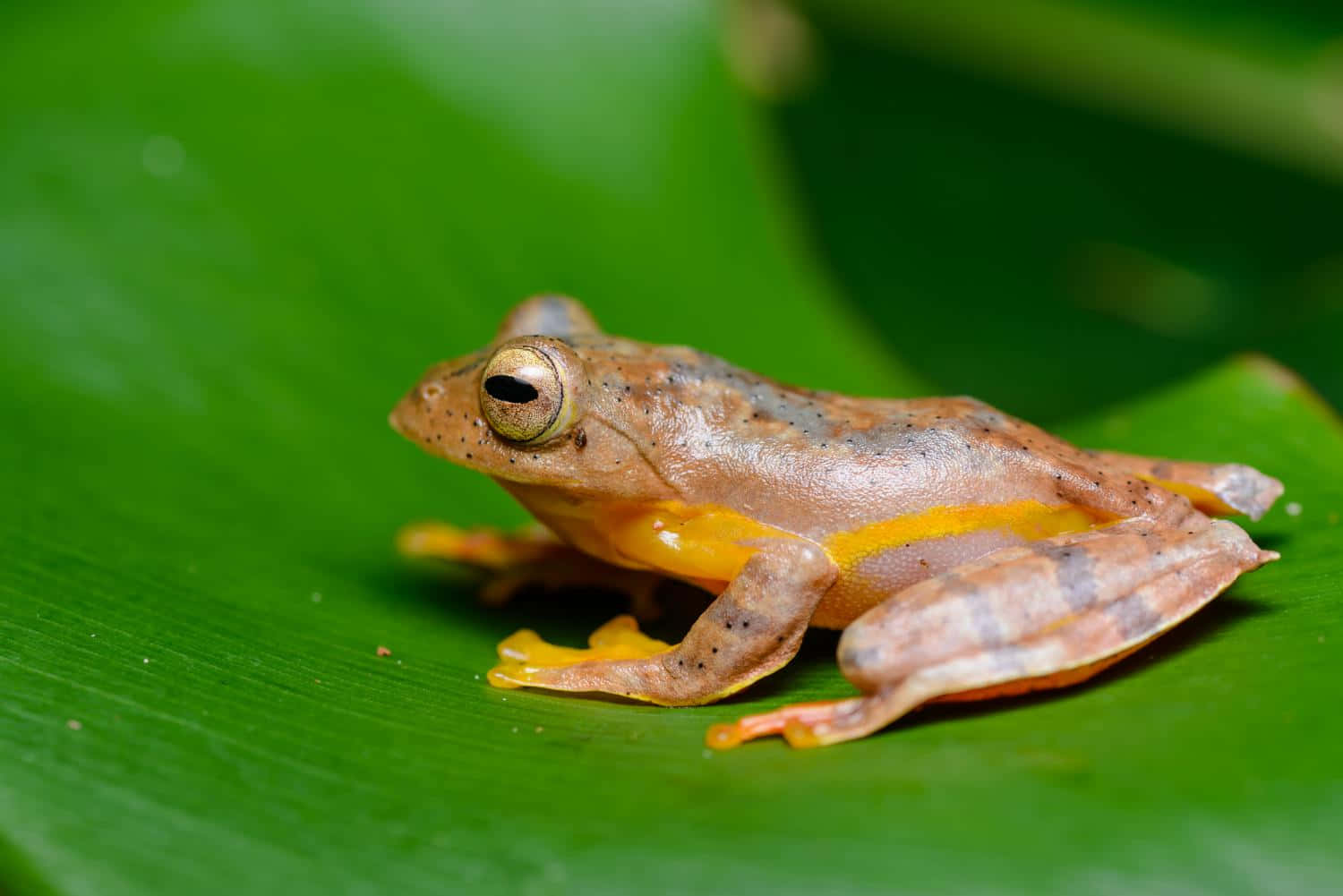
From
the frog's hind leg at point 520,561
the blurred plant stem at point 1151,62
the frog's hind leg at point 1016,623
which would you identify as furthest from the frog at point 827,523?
the blurred plant stem at point 1151,62

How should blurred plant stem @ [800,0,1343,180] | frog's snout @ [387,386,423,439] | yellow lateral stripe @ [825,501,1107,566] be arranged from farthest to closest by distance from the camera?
blurred plant stem @ [800,0,1343,180] < frog's snout @ [387,386,423,439] < yellow lateral stripe @ [825,501,1107,566]

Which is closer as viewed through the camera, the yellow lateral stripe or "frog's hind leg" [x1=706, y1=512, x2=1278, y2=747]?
"frog's hind leg" [x1=706, y1=512, x2=1278, y2=747]

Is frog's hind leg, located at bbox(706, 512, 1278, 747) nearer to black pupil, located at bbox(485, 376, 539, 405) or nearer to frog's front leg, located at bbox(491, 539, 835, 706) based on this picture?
frog's front leg, located at bbox(491, 539, 835, 706)

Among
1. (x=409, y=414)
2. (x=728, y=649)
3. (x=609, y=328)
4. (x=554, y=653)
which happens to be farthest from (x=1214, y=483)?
(x=609, y=328)

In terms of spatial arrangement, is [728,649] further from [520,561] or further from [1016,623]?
[520,561]

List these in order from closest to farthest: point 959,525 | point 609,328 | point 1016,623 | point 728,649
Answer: point 1016,623, point 728,649, point 959,525, point 609,328

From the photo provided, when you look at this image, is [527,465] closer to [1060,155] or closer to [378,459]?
[378,459]

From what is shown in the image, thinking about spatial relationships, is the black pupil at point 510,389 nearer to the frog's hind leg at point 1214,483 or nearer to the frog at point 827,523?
the frog at point 827,523

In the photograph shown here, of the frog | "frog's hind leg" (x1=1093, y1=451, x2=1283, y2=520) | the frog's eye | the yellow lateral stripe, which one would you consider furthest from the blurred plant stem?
the frog's eye

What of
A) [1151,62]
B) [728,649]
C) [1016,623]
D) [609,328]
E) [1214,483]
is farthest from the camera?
[1151,62]
